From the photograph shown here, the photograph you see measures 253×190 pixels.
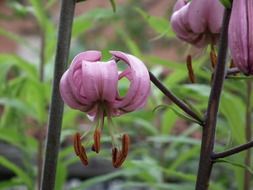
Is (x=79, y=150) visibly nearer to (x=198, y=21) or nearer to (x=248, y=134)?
(x=198, y=21)

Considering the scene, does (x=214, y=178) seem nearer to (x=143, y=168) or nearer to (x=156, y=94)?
(x=156, y=94)

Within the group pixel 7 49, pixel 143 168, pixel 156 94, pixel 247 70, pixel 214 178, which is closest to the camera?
pixel 247 70

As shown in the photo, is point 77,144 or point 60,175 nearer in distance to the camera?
point 77,144

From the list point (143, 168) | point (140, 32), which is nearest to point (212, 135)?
point (143, 168)

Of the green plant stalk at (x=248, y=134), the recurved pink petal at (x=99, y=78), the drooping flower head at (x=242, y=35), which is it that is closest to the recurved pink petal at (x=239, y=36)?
the drooping flower head at (x=242, y=35)

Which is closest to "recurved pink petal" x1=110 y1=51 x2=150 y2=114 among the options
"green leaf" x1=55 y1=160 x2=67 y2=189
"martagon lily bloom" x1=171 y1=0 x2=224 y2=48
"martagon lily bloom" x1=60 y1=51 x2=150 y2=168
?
"martagon lily bloom" x1=60 y1=51 x2=150 y2=168

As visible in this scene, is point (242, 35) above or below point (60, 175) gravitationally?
above

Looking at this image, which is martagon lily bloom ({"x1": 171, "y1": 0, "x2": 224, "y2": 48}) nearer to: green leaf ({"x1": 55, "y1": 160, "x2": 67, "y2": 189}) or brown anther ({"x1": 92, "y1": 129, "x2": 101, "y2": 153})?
brown anther ({"x1": 92, "y1": 129, "x2": 101, "y2": 153})

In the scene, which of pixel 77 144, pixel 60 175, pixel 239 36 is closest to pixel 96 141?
pixel 77 144

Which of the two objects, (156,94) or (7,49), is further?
(7,49)
